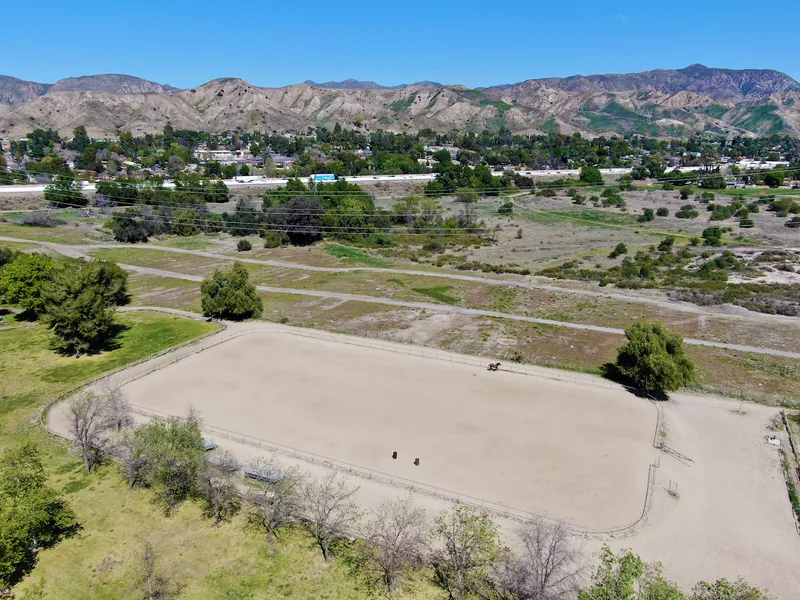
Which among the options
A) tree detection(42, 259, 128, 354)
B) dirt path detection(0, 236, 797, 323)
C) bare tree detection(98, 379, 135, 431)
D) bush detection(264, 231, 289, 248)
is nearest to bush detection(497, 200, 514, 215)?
dirt path detection(0, 236, 797, 323)

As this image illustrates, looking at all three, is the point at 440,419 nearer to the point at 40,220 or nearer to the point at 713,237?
the point at 713,237

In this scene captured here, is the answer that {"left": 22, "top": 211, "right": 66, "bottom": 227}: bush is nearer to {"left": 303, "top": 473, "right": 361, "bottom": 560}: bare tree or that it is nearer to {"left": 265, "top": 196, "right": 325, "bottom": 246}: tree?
{"left": 265, "top": 196, "right": 325, "bottom": 246}: tree

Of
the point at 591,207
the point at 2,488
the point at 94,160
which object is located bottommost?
the point at 2,488

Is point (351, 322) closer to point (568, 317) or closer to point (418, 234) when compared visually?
point (568, 317)

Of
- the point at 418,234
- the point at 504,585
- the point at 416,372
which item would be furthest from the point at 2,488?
the point at 418,234

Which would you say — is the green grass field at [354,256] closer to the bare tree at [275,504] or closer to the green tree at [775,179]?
the bare tree at [275,504]

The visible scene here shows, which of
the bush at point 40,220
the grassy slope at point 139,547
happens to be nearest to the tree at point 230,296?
the grassy slope at point 139,547
